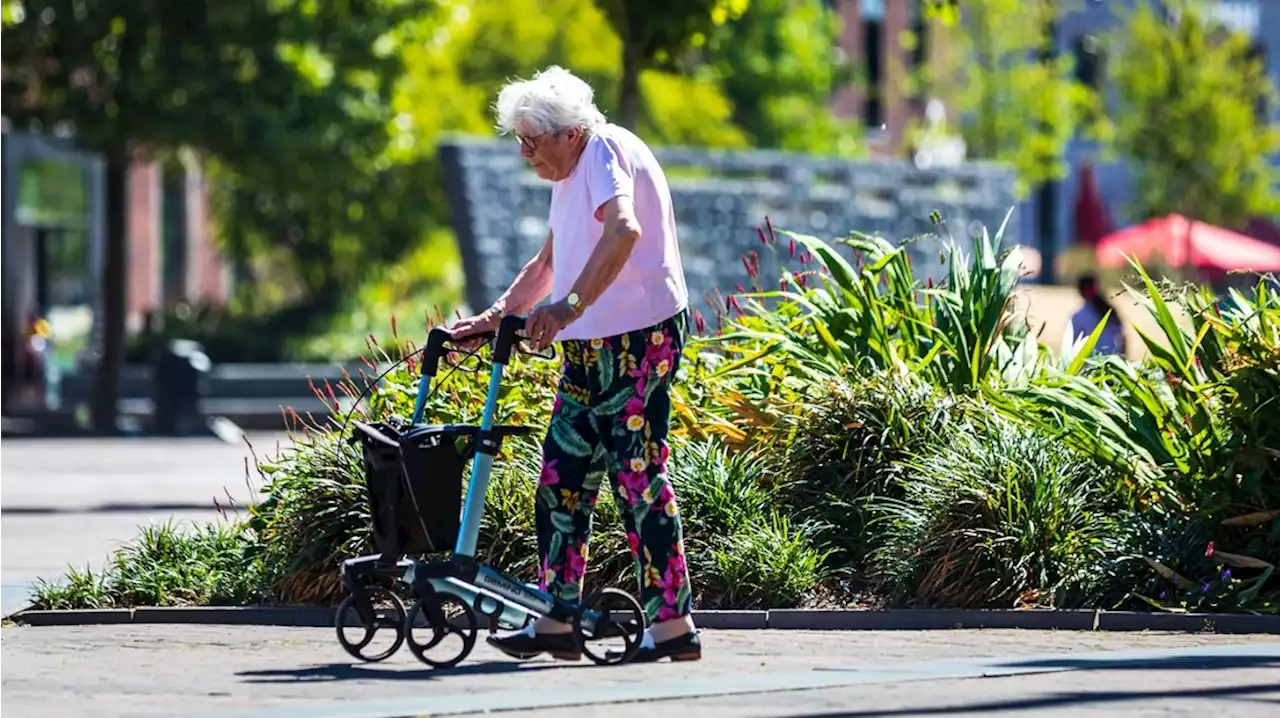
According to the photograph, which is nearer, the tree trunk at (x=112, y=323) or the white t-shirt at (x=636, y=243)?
the white t-shirt at (x=636, y=243)

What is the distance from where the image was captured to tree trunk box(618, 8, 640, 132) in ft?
61.6

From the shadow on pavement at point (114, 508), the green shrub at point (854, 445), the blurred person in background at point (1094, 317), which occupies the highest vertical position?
the blurred person in background at point (1094, 317)

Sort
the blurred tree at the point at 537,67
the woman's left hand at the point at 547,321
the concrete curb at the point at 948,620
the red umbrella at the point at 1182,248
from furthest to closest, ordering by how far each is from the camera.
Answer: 1. the blurred tree at the point at 537,67
2. the red umbrella at the point at 1182,248
3. the concrete curb at the point at 948,620
4. the woman's left hand at the point at 547,321

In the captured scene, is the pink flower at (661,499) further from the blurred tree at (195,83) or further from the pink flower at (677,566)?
the blurred tree at (195,83)

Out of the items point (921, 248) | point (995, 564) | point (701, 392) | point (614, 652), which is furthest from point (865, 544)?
point (921, 248)

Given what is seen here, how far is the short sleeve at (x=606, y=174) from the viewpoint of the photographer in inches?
280

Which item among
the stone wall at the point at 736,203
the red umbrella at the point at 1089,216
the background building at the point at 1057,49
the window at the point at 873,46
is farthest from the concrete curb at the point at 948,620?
the window at the point at 873,46

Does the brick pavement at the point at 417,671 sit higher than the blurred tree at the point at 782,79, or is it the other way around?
the blurred tree at the point at 782,79

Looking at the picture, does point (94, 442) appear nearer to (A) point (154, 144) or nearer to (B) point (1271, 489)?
(A) point (154, 144)

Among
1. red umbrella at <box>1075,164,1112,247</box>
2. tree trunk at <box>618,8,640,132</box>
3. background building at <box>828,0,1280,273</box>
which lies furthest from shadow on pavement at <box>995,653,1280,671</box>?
background building at <box>828,0,1280,273</box>

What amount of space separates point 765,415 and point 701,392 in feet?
1.80

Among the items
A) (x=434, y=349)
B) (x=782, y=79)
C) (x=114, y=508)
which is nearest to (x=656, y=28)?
(x=114, y=508)

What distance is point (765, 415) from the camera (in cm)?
989

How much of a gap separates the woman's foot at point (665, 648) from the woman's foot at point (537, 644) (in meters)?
0.17
